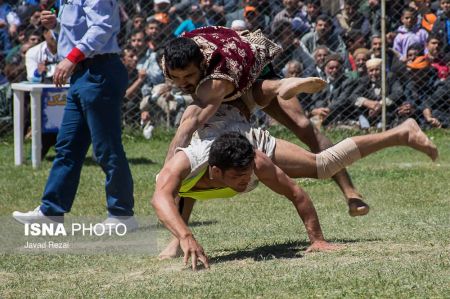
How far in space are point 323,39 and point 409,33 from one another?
113cm

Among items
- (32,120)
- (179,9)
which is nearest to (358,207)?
(32,120)

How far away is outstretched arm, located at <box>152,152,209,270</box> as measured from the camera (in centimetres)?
581

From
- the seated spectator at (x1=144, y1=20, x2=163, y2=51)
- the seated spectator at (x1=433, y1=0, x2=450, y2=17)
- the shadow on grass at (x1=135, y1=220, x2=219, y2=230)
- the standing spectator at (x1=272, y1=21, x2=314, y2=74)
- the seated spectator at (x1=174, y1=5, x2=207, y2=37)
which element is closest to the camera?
the shadow on grass at (x1=135, y1=220, x2=219, y2=230)

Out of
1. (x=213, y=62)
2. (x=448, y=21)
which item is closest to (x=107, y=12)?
(x=213, y=62)

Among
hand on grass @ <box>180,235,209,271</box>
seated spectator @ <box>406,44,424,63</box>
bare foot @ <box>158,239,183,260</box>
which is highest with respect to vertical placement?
hand on grass @ <box>180,235,209,271</box>

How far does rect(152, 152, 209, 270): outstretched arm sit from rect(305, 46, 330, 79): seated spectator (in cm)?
704

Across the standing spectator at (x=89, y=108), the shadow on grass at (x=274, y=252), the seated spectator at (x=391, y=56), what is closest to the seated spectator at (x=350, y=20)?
the seated spectator at (x=391, y=56)

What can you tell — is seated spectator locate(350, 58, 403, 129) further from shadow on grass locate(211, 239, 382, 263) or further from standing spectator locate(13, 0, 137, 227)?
shadow on grass locate(211, 239, 382, 263)

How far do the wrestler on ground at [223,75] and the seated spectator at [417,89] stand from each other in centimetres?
609

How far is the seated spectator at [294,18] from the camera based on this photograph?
13.2 metres

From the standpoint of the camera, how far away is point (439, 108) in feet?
43.4

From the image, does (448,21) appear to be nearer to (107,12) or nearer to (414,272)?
(107,12)

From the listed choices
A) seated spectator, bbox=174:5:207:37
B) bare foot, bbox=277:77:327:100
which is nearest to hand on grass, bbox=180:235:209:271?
bare foot, bbox=277:77:327:100

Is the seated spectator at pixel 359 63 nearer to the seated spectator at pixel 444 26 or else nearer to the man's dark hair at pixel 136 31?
the seated spectator at pixel 444 26
